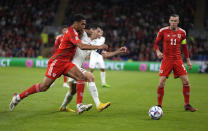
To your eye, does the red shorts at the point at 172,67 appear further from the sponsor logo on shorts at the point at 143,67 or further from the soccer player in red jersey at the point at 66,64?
the sponsor logo on shorts at the point at 143,67

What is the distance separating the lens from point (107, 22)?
1249 inches

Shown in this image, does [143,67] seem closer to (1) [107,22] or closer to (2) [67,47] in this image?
(1) [107,22]

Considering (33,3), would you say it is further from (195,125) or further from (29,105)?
(195,125)

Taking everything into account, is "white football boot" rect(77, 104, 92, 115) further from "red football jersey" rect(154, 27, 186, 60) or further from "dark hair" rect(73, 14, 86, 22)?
"red football jersey" rect(154, 27, 186, 60)

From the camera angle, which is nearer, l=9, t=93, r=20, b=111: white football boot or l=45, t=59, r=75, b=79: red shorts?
l=45, t=59, r=75, b=79: red shorts

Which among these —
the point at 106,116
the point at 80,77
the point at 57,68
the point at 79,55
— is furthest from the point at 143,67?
the point at 57,68

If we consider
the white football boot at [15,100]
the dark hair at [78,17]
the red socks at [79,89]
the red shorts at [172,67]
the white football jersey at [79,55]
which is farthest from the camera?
the red shorts at [172,67]

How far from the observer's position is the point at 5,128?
20.0 feet

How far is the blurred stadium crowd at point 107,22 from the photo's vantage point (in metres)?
27.5

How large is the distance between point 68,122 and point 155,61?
63.3ft

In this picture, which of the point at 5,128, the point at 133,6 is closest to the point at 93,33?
the point at 5,128

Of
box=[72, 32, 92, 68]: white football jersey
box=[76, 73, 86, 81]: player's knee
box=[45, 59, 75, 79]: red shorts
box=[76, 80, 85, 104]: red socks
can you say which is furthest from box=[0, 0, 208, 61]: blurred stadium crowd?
box=[45, 59, 75, 79]: red shorts

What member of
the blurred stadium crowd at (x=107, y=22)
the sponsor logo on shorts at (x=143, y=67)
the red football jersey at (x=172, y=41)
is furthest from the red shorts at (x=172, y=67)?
the blurred stadium crowd at (x=107, y=22)

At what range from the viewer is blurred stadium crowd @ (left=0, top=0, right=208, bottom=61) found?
2751 centimetres
